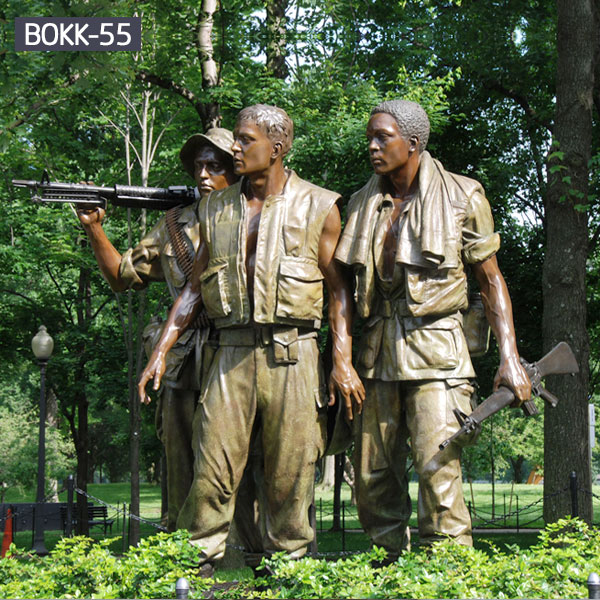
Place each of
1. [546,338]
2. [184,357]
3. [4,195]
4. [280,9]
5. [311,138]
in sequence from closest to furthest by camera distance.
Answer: [184,357] < [546,338] < [311,138] < [280,9] < [4,195]

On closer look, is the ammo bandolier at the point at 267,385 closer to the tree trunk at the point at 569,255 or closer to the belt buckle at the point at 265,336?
the belt buckle at the point at 265,336

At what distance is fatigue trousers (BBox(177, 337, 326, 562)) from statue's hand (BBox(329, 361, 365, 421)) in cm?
14

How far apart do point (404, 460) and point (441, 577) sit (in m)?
1.50

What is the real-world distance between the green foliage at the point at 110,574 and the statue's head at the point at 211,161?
2.43m

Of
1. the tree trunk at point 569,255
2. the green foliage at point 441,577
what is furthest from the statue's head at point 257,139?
the tree trunk at point 569,255

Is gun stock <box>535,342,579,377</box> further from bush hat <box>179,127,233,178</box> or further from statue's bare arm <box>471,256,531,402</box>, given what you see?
bush hat <box>179,127,233,178</box>

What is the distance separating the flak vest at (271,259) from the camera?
18.1 ft

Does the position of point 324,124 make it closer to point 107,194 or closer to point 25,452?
point 107,194

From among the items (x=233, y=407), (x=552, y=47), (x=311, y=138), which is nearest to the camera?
(x=233, y=407)

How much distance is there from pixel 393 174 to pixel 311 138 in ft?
25.7

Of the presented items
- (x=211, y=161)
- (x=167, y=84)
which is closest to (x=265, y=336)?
(x=211, y=161)

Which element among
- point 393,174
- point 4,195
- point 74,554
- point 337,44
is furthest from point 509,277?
point 74,554

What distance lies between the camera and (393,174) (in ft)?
19.2

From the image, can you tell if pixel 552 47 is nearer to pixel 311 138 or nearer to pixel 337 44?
pixel 337 44
